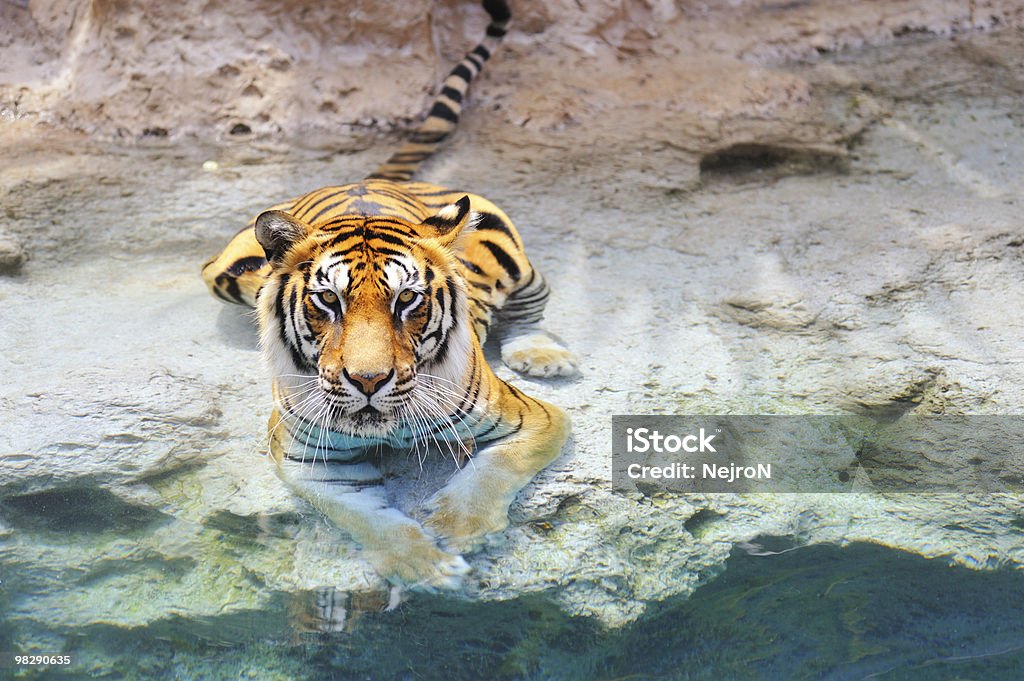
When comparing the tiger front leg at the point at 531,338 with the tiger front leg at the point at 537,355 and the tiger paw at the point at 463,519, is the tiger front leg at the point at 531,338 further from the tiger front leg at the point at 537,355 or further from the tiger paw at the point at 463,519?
the tiger paw at the point at 463,519

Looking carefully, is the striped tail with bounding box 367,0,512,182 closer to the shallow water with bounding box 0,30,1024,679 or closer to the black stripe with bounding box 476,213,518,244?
the shallow water with bounding box 0,30,1024,679

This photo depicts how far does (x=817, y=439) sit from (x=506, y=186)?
2568mm

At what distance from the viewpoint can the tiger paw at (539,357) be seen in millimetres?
4055

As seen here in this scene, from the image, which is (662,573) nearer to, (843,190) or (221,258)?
(221,258)

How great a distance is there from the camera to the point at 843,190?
18.3ft

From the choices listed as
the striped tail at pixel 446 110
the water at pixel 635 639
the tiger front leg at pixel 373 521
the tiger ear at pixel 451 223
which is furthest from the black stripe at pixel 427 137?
the water at pixel 635 639

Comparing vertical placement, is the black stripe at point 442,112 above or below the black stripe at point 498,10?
below

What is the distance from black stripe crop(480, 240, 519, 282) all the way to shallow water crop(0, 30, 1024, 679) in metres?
0.31

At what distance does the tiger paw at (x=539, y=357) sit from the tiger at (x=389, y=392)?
0.28 meters

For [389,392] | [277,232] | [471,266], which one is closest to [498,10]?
[471,266]

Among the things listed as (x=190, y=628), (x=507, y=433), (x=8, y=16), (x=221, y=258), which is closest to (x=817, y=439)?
(x=507, y=433)

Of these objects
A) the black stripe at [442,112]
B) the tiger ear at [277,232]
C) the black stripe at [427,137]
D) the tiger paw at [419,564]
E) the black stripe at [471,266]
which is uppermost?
the black stripe at [442,112]

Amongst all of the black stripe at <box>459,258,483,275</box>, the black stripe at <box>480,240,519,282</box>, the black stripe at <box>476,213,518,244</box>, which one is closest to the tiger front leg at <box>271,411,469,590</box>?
the black stripe at <box>459,258,483,275</box>

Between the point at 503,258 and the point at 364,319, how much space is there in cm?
135
